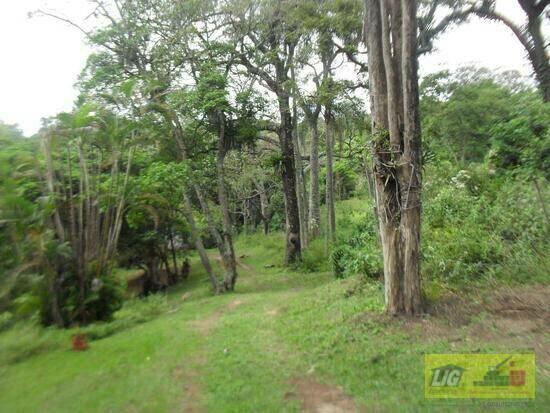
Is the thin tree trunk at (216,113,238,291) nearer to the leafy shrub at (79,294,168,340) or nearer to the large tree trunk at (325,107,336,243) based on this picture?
the leafy shrub at (79,294,168,340)

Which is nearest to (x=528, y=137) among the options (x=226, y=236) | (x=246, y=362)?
(x=246, y=362)

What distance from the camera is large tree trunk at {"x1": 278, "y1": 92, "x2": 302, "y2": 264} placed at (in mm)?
17969

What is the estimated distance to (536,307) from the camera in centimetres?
563

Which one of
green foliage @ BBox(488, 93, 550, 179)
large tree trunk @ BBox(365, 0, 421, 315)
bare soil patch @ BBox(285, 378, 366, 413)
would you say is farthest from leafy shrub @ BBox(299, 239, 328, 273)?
bare soil patch @ BBox(285, 378, 366, 413)

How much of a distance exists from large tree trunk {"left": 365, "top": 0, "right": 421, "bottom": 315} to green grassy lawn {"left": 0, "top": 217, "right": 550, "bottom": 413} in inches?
26.9

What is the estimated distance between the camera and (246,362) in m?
5.65

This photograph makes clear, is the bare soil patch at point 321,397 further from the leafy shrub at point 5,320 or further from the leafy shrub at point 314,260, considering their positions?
the leafy shrub at point 314,260

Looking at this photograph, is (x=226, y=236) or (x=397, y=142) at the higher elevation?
(x=397, y=142)

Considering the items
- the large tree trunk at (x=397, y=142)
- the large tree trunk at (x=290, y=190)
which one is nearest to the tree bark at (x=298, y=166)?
the large tree trunk at (x=290, y=190)

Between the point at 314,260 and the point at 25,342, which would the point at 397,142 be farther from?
the point at 314,260

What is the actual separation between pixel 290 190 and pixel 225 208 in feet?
14.9

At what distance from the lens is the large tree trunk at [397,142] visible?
6.17m

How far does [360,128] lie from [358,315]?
399 inches

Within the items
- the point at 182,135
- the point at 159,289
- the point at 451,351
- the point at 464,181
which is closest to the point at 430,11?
the point at 464,181
